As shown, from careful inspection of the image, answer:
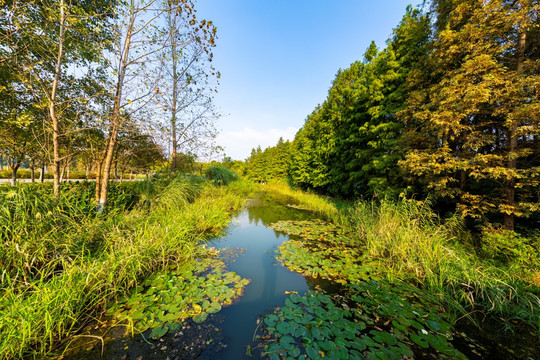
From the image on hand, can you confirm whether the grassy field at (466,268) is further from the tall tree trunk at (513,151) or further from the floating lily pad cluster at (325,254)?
the tall tree trunk at (513,151)

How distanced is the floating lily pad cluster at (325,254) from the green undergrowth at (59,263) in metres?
2.51

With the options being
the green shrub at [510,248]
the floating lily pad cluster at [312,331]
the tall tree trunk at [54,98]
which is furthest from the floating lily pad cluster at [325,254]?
→ the tall tree trunk at [54,98]

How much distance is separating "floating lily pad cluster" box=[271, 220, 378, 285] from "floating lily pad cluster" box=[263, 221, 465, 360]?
28 millimetres

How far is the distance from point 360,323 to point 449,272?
2.32 metres

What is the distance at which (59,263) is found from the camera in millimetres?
2607

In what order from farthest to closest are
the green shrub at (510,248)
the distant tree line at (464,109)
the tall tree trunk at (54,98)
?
the distant tree line at (464,109)
the green shrub at (510,248)
the tall tree trunk at (54,98)

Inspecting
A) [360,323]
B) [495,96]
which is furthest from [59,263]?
[495,96]

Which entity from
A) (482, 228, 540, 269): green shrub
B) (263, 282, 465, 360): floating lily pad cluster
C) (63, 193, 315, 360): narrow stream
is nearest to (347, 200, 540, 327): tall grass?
(482, 228, 540, 269): green shrub

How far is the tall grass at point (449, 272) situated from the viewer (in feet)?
8.52

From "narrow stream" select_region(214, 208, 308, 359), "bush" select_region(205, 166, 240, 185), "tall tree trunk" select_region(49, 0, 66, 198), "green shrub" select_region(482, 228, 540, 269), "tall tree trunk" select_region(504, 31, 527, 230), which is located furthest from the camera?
"bush" select_region(205, 166, 240, 185)

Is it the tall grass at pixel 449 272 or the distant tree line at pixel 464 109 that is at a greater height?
the distant tree line at pixel 464 109

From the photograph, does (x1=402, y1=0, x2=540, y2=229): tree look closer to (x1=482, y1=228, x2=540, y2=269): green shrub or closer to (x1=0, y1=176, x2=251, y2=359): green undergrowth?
(x1=482, y1=228, x2=540, y2=269): green shrub

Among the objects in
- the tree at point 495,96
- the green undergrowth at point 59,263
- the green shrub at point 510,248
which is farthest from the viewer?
the tree at point 495,96

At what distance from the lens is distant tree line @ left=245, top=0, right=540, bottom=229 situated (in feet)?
12.8
